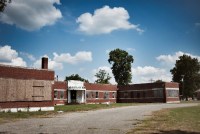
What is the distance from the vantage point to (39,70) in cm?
2883

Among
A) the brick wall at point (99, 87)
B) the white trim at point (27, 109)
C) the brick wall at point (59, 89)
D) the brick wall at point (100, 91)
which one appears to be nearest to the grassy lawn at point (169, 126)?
the white trim at point (27, 109)

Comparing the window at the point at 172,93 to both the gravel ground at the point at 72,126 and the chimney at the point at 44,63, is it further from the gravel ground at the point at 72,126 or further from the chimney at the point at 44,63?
the gravel ground at the point at 72,126

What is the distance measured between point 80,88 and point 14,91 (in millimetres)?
24230

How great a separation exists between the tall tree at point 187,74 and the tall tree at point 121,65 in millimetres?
15519

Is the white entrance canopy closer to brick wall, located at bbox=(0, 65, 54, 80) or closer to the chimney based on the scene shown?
the chimney

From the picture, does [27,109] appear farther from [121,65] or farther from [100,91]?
[121,65]

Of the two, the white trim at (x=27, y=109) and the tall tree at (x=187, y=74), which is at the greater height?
the tall tree at (x=187, y=74)

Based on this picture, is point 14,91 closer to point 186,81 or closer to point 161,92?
point 161,92

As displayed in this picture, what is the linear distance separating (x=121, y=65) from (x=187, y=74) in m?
21.1

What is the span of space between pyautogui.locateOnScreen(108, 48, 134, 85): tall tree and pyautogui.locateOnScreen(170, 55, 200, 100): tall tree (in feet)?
50.9

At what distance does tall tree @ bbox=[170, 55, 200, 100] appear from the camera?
79188mm

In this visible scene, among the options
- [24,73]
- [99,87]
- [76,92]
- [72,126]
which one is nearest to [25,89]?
[24,73]

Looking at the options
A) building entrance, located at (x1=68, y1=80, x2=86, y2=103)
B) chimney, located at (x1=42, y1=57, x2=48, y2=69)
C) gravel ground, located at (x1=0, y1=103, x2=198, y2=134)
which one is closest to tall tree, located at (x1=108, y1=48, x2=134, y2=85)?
building entrance, located at (x1=68, y1=80, x2=86, y2=103)

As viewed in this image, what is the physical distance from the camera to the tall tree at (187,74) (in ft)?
260
